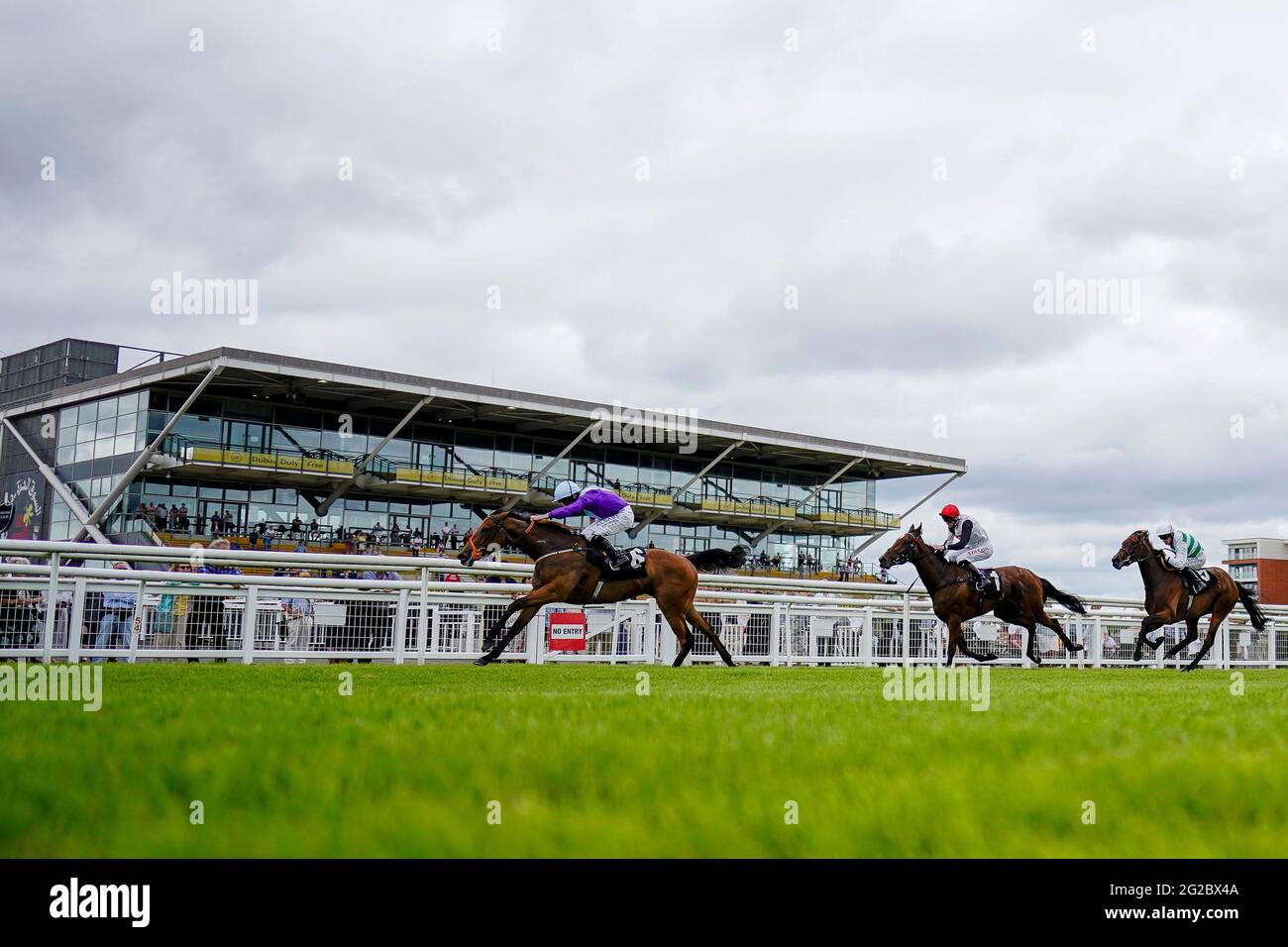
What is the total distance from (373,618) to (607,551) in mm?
2546

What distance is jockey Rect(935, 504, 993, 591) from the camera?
14.4 meters

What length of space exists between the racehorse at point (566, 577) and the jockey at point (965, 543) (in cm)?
340

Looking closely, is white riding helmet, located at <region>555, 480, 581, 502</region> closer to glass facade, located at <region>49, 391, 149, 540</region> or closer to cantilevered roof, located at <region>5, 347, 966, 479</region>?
cantilevered roof, located at <region>5, 347, 966, 479</region>

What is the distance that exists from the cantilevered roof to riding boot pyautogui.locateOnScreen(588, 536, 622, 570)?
31.7 m

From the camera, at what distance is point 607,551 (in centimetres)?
1222

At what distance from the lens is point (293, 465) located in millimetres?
44562

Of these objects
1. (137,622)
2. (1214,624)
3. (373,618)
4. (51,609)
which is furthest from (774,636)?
(51,609)

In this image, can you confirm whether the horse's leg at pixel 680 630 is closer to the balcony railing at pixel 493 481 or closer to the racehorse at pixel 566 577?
the racehorse at pixel 566 577

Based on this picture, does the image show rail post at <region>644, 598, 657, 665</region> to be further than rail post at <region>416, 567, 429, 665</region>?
Yes

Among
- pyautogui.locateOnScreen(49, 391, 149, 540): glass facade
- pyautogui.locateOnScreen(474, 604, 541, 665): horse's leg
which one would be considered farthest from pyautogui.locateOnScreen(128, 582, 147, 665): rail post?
pyautogui.locateOnScreen(49, 391, 149, 540): glass facade

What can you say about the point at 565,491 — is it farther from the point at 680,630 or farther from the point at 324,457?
the point at 324,457

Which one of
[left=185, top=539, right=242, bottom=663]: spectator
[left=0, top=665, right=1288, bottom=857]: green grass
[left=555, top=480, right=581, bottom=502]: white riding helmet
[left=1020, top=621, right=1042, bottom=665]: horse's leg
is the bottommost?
[left=1020, top=621, right=1042, bottom=665]: horse's leg
